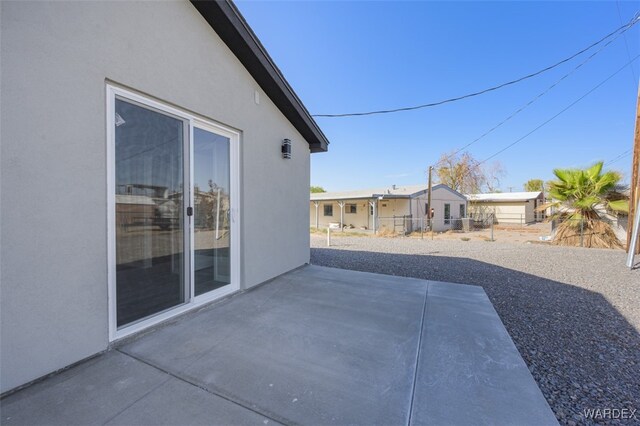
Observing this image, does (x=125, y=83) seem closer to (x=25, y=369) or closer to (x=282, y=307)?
(x=25, y=369)

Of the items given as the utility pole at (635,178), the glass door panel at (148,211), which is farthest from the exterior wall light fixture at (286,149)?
the utility pole at (635,178)

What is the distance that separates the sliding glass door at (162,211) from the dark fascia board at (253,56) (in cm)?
112

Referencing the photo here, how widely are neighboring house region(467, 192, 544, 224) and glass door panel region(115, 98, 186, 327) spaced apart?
1071 inches

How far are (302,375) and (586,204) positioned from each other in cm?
1314

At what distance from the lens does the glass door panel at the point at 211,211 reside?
3.17 meters

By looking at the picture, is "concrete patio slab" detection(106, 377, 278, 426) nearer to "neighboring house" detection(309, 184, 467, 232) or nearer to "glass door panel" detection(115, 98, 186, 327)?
"glass door panel" detection(115, 98, 186, 327)

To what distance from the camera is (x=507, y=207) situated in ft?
82.2

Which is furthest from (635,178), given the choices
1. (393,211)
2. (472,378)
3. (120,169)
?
(120,169)

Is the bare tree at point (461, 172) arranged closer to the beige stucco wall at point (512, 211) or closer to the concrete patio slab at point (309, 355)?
the beige stucco wall at point (512, 211)

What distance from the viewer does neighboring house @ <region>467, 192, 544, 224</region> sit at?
24.3 meters

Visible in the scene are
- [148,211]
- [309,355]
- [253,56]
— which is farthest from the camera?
[253,56]

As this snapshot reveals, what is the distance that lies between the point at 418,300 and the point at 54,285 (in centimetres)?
379

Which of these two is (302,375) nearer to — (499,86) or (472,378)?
(472,378)

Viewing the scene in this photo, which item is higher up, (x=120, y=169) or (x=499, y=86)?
(x=499, y=86)
